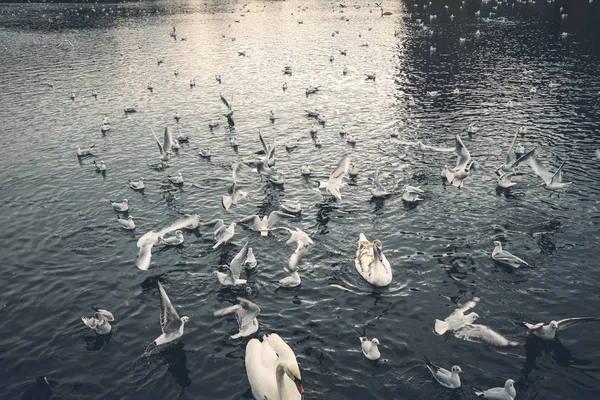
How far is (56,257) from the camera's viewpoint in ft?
83.6

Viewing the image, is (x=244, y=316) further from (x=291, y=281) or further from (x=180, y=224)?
(x=180, y=224)

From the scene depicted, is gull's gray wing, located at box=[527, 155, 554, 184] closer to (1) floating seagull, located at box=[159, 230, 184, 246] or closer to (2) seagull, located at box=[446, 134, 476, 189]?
(2) seagull, located at box=[446, 134, 476, 189]

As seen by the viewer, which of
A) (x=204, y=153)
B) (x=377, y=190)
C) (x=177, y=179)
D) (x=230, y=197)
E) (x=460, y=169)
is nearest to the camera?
(x=230, y=197)

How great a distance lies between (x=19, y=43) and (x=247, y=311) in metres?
96.0

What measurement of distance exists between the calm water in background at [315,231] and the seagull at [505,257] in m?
0.60

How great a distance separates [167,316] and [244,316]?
314 cm

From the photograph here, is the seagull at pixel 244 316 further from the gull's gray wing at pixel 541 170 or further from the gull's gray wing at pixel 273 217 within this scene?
the gull's gray wing at pixel 541 170

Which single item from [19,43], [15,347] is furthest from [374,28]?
[15,347]

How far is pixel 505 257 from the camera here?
23.1m

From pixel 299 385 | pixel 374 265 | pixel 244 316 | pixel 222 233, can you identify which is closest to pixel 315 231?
pixel 222 233

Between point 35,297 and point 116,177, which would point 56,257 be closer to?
point 35,297

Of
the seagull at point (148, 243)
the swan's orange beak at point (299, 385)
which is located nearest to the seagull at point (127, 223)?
the seagull at point (148, 243)

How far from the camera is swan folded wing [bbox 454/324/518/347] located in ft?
57.8

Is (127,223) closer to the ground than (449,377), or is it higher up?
closer to the ground
